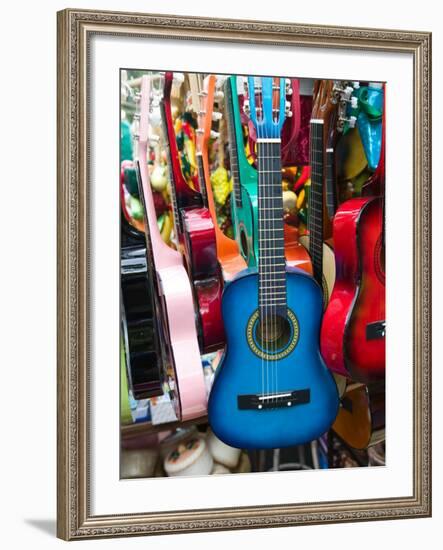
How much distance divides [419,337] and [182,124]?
68 cm

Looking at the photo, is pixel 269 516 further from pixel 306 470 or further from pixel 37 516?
pixel 37 516

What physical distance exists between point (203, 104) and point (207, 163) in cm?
12

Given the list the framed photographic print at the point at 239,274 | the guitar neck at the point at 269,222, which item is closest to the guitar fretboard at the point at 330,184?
the framed photographic print at the point at 239,274

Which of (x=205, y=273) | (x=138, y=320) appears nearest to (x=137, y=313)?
(x=138, y=320)

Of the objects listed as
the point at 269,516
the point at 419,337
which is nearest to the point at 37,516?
the point at 269,516

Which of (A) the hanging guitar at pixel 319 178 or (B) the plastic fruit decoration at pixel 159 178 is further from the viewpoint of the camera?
(A) the hanging guitar at pixel 319 178

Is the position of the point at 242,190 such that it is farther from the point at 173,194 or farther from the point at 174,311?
the point at 174,311

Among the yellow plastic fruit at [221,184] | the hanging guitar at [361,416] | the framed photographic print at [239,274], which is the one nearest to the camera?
the framed photographic print at [239,274]

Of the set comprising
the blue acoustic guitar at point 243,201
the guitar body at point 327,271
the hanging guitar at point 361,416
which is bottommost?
the hanging guitar at point 361,416

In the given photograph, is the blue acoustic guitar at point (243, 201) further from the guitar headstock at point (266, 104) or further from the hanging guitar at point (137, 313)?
the hanging guitar at point (137, 313)

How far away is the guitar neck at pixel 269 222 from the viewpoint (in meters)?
2.07

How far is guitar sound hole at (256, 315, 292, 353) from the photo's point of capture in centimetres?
209

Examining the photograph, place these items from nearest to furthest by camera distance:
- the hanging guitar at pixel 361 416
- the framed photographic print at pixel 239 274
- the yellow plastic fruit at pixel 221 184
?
the framed photographic print at pixel 239 274, the yellow plastic fruit at pixel 221 184, the hanging guitar at pixel 361 416

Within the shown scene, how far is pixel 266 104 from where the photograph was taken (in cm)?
207
